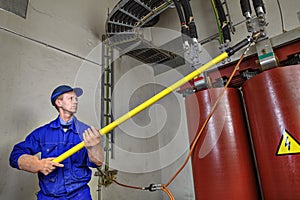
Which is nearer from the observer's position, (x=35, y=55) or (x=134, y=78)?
(x=35, y=55)

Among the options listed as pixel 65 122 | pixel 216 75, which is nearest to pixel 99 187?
pixel 65 122

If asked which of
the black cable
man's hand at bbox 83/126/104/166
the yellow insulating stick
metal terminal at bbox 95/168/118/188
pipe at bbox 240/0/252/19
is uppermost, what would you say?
the black cable

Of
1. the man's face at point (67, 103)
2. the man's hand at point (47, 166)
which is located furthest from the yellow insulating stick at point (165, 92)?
the man's face at point (67, 103)

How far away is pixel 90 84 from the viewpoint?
1776mm

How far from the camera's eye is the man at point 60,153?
933 mm

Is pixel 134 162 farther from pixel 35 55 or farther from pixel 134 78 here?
pixel 35 55

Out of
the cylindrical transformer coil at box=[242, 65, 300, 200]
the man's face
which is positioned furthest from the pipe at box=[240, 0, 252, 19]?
the man's face

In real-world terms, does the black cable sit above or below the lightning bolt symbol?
above

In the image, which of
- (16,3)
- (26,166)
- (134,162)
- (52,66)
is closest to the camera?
(26,166)

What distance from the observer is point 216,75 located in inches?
39.8

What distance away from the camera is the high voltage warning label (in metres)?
0.67

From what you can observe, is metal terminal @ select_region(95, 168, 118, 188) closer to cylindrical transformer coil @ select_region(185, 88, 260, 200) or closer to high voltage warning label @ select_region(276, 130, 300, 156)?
cylindrical transformer coil @ select_region(185, 88, 260, 200)

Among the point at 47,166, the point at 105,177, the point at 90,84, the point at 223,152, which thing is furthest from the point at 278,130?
the point at 90,84

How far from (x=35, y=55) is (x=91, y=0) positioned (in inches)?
35.6
